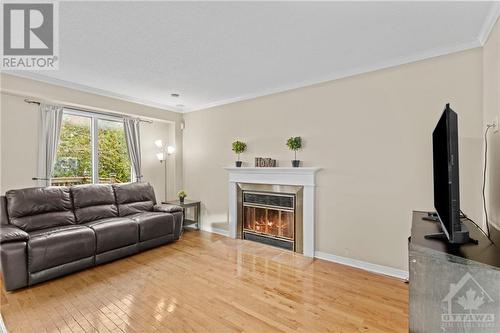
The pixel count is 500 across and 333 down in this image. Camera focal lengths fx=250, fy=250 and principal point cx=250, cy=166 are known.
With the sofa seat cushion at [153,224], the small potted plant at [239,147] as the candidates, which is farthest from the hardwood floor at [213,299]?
the small potted plant at [239,147]

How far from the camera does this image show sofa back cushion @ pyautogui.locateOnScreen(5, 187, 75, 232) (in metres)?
3.21

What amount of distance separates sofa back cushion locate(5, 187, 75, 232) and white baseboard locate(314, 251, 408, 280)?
3.71m

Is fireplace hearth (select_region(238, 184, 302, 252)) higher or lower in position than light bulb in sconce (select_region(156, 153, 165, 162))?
lower

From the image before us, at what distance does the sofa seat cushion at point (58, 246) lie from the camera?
275 cm

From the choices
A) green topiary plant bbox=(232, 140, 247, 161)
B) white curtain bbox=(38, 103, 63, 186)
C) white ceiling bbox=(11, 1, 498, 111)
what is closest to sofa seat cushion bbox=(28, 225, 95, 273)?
white curtain bbox=(38, 103, 63, 186)

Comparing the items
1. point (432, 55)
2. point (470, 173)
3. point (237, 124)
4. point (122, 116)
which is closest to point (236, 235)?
point (237, 124)

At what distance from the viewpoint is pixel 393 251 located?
3074 mm

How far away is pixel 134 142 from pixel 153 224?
1.85 m

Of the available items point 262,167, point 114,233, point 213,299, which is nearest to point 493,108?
point 262,167

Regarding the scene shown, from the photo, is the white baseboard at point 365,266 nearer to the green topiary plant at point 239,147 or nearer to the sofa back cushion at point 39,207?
the green topiary plant at point 239,147

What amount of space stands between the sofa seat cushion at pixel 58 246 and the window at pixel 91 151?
1.25m

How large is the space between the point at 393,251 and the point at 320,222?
3.20 feet

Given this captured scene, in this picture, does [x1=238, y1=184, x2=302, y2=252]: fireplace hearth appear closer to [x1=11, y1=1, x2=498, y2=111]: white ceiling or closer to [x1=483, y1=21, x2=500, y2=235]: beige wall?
[x1=11, y1=1, x2=498, y2=111]: white ceiling

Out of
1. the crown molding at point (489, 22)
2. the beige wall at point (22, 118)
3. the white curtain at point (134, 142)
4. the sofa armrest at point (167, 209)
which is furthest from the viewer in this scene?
the white curtain at point (134, 142)
